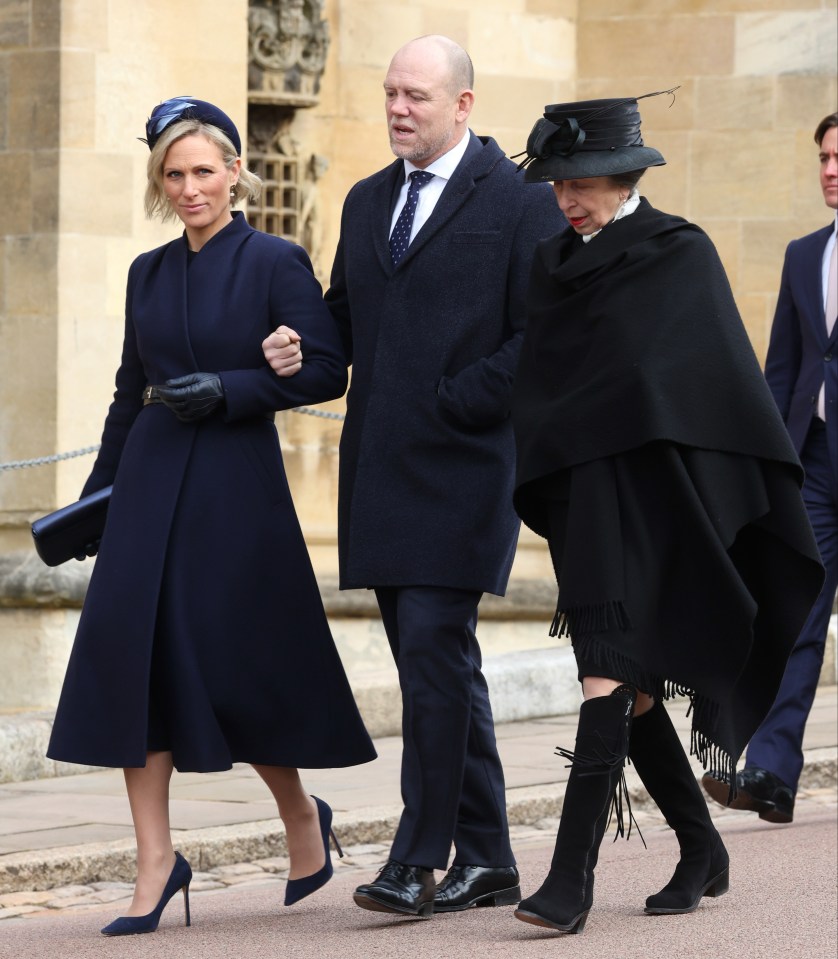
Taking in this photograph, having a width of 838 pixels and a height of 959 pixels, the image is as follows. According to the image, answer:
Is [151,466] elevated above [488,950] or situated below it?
above

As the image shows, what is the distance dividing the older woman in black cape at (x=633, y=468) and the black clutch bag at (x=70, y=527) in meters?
1.02

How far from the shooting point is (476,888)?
545 cm

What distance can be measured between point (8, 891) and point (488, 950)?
167 cm

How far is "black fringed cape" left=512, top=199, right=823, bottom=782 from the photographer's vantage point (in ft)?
16.5

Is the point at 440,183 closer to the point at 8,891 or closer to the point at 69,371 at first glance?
the point at 8,891

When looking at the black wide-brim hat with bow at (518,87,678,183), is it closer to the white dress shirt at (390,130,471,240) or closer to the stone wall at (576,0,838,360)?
the white dress shirt at (390,130,471,240)

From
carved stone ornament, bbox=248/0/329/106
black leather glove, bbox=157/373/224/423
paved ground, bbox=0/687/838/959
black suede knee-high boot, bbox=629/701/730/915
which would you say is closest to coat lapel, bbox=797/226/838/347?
paved ground, bbox=0/687/838/959

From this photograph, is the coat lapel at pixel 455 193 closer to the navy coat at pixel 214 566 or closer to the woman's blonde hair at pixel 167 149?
the navy coat at pixel 214 566

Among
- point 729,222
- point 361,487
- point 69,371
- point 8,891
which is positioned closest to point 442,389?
point 361,487

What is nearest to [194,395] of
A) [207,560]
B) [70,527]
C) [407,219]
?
[207,560]

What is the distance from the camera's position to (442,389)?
5.40 meters

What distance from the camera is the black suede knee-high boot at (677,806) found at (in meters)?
5.26

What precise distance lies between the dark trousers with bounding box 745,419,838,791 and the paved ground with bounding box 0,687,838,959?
0.24 meters

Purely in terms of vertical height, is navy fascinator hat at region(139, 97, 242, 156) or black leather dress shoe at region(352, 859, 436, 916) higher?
navy fascinator hat at region(139, 97, 242, 156)
